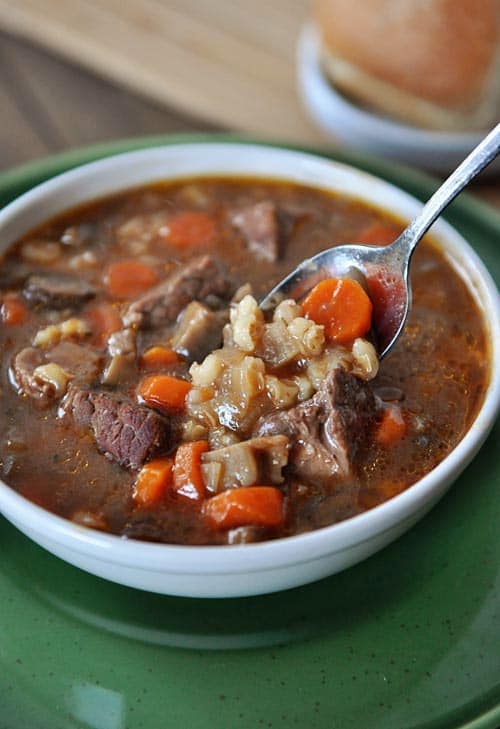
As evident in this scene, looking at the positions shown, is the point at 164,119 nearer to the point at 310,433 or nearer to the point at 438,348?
the point at 438,348

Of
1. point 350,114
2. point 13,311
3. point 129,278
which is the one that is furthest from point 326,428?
point 350,114

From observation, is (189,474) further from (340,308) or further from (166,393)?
(340,308)

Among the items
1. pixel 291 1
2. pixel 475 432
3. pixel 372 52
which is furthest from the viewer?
pixel 291 1

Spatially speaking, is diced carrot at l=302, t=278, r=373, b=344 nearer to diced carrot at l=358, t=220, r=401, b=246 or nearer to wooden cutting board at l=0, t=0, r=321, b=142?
diced carrot at l=358, t=220, r=401, b=246

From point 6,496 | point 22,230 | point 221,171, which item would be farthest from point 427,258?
point 6,496

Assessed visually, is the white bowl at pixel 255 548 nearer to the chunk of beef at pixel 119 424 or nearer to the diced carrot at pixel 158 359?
the chunk of beef at pixel 119 424

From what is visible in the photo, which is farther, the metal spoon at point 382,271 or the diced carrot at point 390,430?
the metal spoon at point 382,271

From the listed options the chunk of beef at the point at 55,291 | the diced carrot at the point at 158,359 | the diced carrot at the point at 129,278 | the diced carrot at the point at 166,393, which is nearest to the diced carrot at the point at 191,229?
the diced carrot at the point at 129,278
